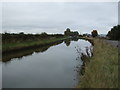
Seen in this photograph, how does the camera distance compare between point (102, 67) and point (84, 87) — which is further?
point (102, 67)

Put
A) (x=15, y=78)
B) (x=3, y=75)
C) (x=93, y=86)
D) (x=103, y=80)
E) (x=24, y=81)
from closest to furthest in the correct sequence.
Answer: (x=93, y=86) < (x=103, y=80) < (x=24, y=81) < (x=15, y=78) < (x=3, y=75)

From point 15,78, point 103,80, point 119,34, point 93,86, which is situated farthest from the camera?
point 119,34

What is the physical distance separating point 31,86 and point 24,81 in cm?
83

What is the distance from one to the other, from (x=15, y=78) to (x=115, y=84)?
4879 millimetres

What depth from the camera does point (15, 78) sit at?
7.91m

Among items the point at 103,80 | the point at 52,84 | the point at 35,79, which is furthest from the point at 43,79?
the point at 103,80

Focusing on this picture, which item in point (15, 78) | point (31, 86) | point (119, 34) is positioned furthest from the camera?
point (119, 34)

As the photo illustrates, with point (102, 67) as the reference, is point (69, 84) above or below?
below

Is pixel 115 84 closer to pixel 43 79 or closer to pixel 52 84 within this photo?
pixel 52 84

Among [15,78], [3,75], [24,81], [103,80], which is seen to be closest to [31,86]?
[24,81]

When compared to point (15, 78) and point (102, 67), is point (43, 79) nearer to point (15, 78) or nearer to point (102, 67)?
point (15, 78)

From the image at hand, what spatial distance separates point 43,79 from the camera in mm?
7719

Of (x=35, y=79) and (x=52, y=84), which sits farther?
(x=35, y=79)

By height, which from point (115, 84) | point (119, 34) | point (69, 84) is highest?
point (119, 34)
